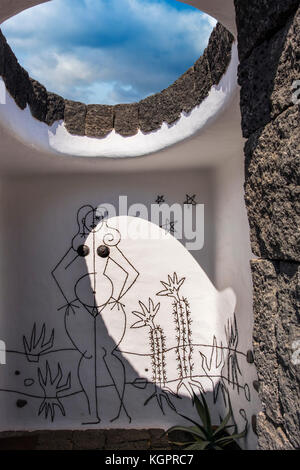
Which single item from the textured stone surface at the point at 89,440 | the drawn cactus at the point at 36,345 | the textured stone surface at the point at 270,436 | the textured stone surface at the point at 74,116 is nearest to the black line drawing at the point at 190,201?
the textured stone surface at the point at 74,116

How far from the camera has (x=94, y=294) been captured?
3.31 meters

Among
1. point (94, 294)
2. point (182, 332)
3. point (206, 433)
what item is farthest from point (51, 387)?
point (206, 433)

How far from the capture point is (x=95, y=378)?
327 cm

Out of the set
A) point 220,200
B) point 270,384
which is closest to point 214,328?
point 220,200

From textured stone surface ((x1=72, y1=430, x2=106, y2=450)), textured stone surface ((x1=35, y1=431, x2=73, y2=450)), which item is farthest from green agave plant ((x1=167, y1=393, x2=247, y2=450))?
textured stone surface ((x1=35, y1=431, x2=73, y2=450))

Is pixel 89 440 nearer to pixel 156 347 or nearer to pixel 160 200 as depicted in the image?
pixel 156 347

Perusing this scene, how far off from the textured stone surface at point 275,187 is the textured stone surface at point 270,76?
37mm

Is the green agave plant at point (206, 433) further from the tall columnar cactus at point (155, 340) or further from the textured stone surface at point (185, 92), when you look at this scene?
the textured stone surface at point (185, 92)

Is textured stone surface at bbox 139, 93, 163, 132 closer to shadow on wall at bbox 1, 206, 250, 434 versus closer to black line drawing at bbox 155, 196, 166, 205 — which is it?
black line drawing at bbox 155, 196, 166, 205

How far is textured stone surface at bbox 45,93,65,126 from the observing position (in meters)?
2.62

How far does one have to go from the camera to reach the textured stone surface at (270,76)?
0.79 m

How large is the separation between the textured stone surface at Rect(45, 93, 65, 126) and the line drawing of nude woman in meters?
0.92

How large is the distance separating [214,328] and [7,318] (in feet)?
5.94

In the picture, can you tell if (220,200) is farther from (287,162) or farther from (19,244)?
(287,162)
